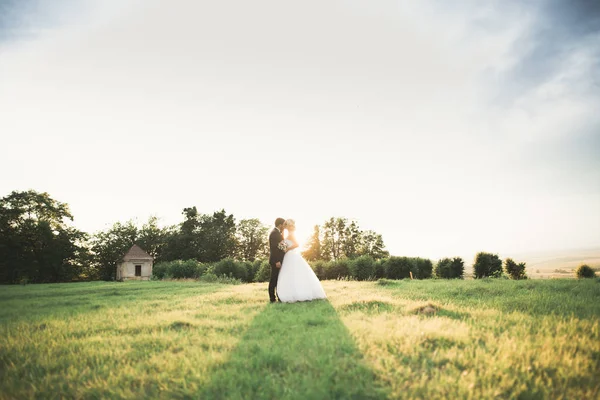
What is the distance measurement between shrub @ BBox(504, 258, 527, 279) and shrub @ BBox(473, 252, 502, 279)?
449mm

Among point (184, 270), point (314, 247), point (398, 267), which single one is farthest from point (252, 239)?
point (398, 267)

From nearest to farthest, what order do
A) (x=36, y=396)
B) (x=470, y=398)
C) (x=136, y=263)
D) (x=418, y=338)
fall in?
(x=470, y=398) < (x=36, y=396) < (x=418, y=338) < (x=136, y=263)

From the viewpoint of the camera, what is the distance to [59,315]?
7.18 metres

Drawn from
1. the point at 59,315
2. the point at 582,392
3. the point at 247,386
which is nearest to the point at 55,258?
the point at 59,315

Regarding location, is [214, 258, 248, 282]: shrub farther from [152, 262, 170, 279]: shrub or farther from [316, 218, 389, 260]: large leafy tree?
[316, 218, 389, 260]: large leafy tree

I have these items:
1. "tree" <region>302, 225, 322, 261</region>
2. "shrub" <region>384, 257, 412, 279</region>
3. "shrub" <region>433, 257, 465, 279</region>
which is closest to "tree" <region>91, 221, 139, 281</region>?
"tree" <region>302, 225, 322, 261</region>

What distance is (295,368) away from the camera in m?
3.78

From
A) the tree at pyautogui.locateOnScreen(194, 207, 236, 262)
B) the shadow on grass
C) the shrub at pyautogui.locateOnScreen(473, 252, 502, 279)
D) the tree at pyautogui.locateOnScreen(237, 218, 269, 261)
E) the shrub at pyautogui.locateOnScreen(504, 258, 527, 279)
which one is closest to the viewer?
the shadow on grass

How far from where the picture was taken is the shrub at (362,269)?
1115 inches

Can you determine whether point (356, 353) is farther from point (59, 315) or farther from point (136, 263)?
point (136, 263)

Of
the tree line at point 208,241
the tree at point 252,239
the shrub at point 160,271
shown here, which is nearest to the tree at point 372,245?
the tree line at point 208,241

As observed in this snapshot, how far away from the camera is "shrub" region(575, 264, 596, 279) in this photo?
18.0 metres

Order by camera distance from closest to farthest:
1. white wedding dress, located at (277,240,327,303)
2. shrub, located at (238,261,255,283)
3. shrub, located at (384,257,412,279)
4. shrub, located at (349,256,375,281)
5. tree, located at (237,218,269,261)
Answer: white wedding dress, located at (277,240,327,303), shrub, located at (384,257,412,279), shrub, located at (349,256,375,281), shrub, located at (238,261,255,283), tree, located at (237,218,269,261)

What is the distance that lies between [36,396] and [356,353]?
13.1 ft
